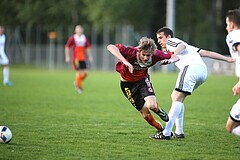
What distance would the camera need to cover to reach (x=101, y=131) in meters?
10.7

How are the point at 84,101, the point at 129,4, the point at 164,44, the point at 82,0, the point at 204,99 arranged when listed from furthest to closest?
the point at 82,0 → the point at 129,4 → the point at 204,99 → the point at 84,101 → the point at 164,44

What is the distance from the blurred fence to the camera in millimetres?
45000

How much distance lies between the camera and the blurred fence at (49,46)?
148ft

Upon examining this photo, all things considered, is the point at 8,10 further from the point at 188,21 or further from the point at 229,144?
the point at 229,144

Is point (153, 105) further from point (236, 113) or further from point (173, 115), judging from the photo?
point (236, 113)

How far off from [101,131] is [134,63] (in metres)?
1.74

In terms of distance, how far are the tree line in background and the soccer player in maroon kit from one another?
3999 centimetres

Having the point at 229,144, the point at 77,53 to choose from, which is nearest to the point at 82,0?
the point at 77,53

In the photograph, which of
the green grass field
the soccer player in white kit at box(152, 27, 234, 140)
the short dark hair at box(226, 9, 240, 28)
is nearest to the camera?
the short dark hair at box(226, 9, 240, 28)

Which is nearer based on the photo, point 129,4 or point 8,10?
point 129,4

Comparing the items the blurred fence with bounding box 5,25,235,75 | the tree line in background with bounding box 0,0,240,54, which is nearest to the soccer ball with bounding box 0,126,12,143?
the blurred fence with bounding box 5,25,235,75

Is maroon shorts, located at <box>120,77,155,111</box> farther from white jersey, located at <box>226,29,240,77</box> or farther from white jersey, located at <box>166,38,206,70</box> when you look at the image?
white jersey, located at <box>226,29,240,77</box>

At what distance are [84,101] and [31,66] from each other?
102 ft

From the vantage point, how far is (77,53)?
72.6 ft
